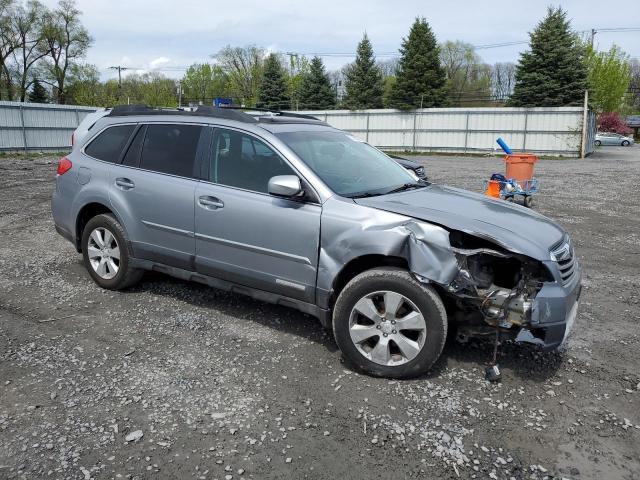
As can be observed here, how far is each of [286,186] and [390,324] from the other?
4.13ft

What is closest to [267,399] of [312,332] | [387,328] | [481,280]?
[387,328]

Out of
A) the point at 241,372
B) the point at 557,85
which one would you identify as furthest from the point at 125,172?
the point at 557,85

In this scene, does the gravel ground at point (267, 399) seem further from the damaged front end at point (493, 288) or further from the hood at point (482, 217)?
the hood at point (482, 217)

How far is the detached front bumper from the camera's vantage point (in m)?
3.42

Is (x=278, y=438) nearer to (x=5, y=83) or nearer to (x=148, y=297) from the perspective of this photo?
(x=148, y=297)

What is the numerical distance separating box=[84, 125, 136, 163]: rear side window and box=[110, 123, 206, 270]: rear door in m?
0.13

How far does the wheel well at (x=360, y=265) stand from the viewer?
12.2ft

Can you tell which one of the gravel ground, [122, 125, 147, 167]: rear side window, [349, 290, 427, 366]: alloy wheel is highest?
[122, 125, 147, 167]: rear side window

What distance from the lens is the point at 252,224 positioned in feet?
13.8

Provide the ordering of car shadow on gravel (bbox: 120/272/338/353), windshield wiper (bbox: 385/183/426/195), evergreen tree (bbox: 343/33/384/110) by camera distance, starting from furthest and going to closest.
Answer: evergreen tree (bbox: 343/33/384/110) → car shadow on gravel (bbox: 120/272/338/353) → windshield wiper (bbox: 385/183/426/195)

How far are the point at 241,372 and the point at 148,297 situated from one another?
6.39 ft

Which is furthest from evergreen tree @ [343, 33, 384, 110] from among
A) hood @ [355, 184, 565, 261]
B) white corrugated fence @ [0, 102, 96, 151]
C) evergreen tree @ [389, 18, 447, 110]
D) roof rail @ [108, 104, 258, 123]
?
hood @ [355, 184, 565, 261]

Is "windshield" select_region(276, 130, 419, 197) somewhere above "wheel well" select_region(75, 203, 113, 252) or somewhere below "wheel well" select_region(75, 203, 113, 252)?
above

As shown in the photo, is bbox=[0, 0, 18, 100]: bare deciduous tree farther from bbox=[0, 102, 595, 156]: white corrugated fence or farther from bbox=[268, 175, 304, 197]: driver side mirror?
bbox=[268, 175, 304, 197]: driver side mirror
